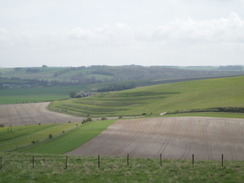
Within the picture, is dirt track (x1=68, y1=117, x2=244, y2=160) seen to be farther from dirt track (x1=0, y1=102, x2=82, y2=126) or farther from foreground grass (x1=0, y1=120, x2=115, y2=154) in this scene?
dirt track (x1=0, y1=102, x2=82, y2=126)

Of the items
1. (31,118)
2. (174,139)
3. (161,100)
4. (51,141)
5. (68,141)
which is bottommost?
(31,118)

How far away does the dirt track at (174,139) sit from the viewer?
3534 centimetres

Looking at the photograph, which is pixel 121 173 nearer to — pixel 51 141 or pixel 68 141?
pixel 68 141

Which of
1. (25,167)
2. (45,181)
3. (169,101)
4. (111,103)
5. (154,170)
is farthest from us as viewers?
(111,103)

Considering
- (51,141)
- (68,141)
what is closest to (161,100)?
(68,141)

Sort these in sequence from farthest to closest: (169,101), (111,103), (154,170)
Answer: (111,103) < (169,101) < (154,170)

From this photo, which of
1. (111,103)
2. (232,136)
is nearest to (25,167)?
(232,136)

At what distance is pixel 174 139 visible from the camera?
41.5 m

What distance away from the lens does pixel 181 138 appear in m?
41.8

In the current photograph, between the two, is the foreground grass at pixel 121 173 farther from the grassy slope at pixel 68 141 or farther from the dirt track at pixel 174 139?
the grassy slope at pixel 68 141

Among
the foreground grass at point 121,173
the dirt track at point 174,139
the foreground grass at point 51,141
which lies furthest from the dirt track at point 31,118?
the foreground grass at point 121,173

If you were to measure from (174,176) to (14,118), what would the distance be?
82981 millimetres

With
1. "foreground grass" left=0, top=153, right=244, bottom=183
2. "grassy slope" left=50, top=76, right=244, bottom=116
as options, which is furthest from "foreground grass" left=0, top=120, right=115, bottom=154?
"grassy slope" left=50, top=76, right=244, bottom=116

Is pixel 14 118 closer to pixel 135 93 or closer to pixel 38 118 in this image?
pixel 38 118
